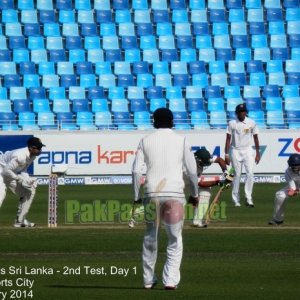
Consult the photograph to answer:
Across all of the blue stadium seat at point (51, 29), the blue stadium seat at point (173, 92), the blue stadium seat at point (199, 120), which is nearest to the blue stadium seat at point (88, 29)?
the blue stadium seat at point (51, 29)

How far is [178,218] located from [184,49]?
28.7 meters

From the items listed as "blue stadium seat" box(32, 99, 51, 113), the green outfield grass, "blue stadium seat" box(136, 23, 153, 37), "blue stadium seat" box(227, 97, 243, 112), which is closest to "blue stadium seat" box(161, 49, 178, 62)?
"blue stadium seat" box(136, 23, 153, 37)

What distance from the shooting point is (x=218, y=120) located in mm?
36562

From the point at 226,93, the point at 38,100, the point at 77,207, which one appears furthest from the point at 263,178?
the point at 77,207

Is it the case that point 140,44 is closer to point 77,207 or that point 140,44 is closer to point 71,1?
point 71,1

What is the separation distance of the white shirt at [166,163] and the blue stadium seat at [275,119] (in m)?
23.1

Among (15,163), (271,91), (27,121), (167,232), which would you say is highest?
(167,232)

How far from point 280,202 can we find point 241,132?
222 inches

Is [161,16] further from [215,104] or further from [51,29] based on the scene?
[215,104]

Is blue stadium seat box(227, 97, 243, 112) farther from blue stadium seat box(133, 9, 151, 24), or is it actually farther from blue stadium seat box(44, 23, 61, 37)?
blue stadium seat box(44, 23, 61, 37)

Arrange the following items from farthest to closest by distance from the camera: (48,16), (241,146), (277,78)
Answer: (48,16), (277,78), (241,146)

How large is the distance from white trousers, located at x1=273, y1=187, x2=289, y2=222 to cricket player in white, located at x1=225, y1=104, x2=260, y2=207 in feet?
14.5

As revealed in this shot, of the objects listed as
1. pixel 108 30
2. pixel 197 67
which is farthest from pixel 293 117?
pixel 108 30

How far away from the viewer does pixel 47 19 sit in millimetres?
40375
